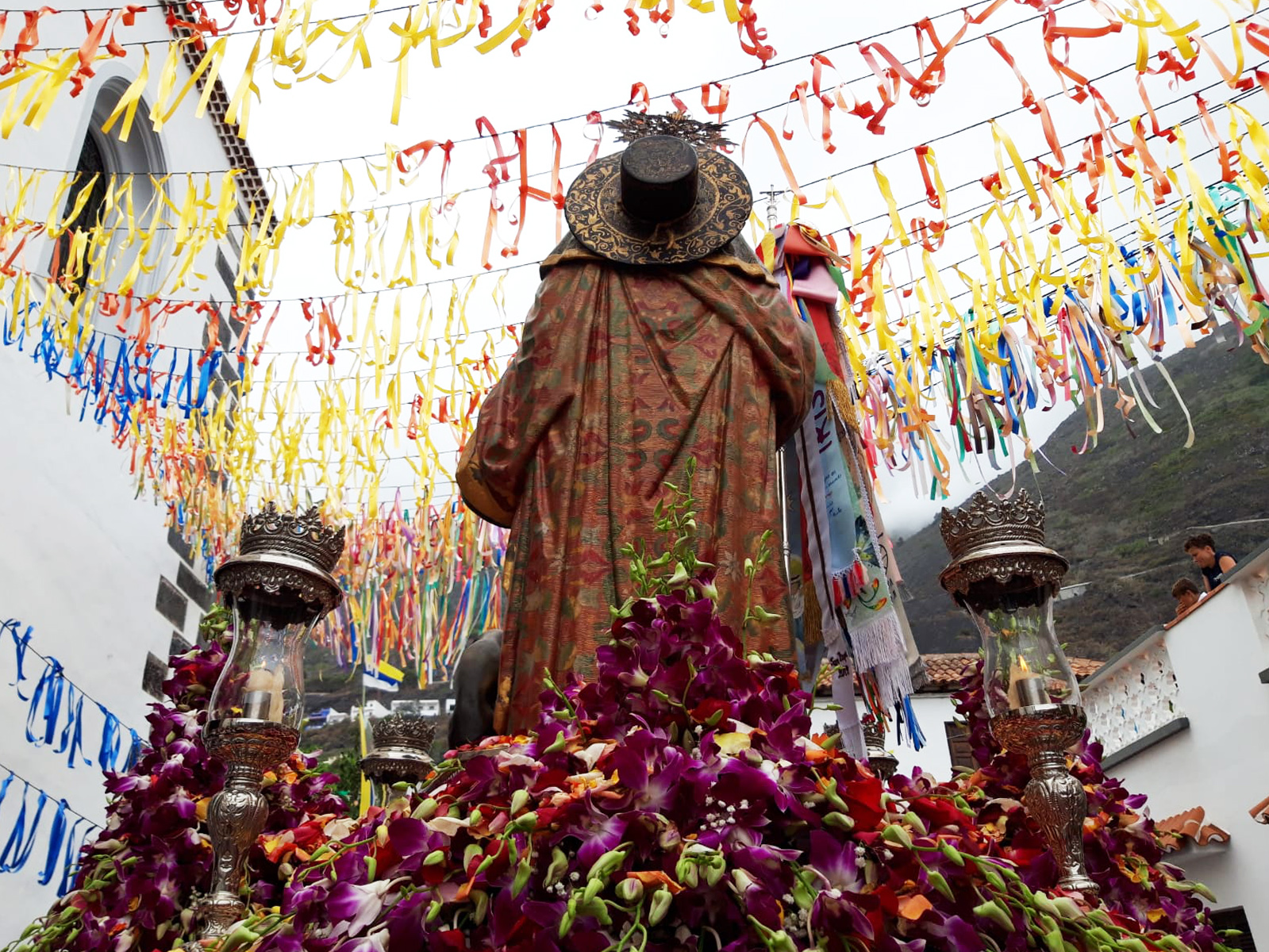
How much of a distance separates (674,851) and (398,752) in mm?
4455

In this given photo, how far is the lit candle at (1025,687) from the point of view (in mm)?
2211

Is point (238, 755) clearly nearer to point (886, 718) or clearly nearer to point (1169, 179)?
point (886, 718)

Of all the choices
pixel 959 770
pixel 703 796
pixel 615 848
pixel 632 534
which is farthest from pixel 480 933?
Result: pixel 959 770

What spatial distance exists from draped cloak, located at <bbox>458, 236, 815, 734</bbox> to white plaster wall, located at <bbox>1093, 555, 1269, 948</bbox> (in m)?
7.28

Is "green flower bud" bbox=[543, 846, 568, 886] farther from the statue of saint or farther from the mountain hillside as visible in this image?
the mountain hillside

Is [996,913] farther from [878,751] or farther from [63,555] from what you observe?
[63,555]

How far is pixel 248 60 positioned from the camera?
459cm

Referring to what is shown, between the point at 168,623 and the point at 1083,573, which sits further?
the point at 1083,573

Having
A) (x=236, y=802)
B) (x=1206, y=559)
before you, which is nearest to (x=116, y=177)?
(x=236, y=802)

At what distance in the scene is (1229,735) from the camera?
8773mm

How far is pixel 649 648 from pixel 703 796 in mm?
258

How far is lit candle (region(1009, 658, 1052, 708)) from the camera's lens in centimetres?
221

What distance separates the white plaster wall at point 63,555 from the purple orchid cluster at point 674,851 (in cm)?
520

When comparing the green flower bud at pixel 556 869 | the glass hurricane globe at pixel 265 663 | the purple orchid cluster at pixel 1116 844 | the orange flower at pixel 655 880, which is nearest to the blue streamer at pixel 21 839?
the glass hurricane globe at pixel 265 663
